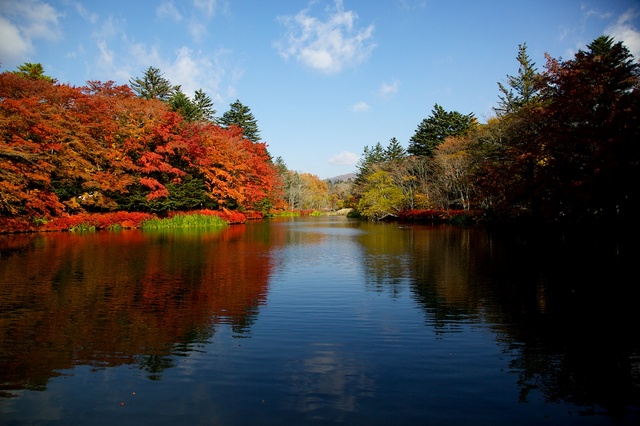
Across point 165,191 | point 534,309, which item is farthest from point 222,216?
point 534,309

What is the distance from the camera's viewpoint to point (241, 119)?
6025cm

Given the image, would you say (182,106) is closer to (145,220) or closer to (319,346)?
(145,220)

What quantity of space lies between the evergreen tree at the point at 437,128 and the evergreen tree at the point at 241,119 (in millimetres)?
26226

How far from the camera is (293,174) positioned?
88000 millimetres

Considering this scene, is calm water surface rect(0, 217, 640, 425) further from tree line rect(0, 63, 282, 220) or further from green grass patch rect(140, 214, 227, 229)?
green grass patch rect(140, 214, 227, 229)

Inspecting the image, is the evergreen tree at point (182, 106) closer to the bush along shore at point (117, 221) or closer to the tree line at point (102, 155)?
the tree line at point (102, 155)

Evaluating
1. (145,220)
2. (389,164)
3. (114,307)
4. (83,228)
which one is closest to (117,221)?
(145,220)

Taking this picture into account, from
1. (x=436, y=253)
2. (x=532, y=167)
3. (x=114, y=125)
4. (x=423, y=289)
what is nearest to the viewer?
(x=423, y=289)

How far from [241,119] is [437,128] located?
30.1 meters

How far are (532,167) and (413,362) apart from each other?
67.0 ft

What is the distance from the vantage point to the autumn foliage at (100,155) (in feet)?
72.0

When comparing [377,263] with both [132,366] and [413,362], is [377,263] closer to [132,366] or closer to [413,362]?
[413,362]

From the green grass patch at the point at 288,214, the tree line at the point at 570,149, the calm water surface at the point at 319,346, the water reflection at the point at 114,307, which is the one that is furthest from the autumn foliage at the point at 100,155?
the green grass patch at the point at 288,214

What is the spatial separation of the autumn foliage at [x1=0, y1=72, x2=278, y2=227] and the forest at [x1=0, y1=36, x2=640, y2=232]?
4.0 inches
